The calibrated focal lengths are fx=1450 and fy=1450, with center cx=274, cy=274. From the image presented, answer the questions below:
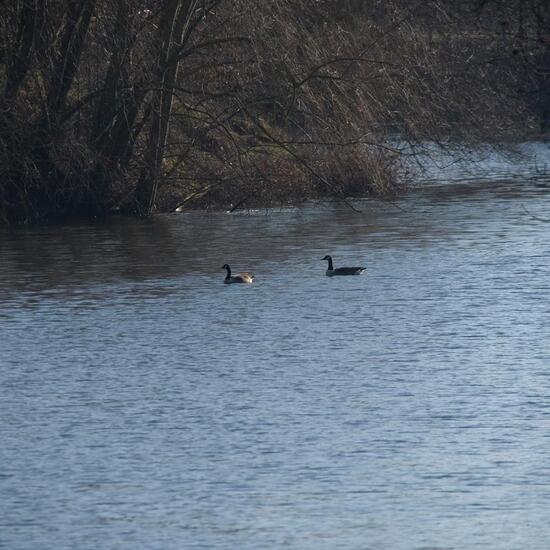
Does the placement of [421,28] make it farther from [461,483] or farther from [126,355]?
[461,483]

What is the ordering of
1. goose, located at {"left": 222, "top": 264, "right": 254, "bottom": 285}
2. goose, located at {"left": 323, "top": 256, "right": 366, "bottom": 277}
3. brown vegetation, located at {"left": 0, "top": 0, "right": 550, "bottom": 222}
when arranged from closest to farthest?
goose, located at {"left": 222, "top": 264, "right": 254, "bottom": 285}, goose, located at {"left": 323, "top": 256, "right": 366, "bottom": 277}, brown vegetation, located at {"left": 0, "top": 0, "right": 550, "bottom": 222}

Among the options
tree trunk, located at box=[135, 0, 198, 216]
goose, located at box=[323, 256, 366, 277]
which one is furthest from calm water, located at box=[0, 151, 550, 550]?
tree trunk, located at box=[135, 0, 198, 216]

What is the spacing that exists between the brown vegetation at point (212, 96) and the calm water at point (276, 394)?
2.74 meters

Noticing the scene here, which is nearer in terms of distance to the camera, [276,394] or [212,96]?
[276,394]

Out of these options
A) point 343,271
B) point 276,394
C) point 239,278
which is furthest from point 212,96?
point 276,394

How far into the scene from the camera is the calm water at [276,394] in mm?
10055

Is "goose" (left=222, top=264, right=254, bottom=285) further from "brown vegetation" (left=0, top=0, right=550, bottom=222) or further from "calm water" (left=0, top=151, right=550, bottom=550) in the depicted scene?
"brown vegetation" (left=0, top=0, right=550, bottom=222)

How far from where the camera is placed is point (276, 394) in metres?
13.8

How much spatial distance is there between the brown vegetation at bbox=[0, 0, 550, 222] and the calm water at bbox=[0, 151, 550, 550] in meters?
2.74

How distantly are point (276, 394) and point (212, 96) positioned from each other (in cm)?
1450

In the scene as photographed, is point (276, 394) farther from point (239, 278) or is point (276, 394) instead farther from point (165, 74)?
point (165, 74)

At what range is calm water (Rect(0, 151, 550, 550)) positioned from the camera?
10055mm

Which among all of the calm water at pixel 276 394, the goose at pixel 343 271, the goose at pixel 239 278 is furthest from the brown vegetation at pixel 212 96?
the goose at pixel 239 278

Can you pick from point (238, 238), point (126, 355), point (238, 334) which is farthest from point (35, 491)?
point (238, 238)
